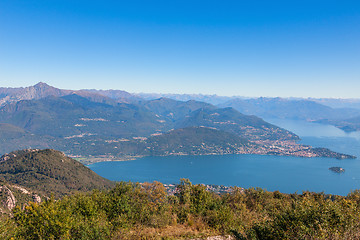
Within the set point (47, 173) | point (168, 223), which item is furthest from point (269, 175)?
point (168, 223)

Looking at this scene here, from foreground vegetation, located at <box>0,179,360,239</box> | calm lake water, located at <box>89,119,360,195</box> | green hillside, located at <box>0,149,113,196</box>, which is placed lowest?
calm lake water, located at <box>89,119,360,195</box>

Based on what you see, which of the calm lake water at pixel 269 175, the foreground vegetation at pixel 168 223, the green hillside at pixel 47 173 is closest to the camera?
the foreground vegetation at pixel 168 223

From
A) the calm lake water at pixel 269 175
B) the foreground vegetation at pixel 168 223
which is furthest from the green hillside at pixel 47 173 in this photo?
the foreground vegetation at pixel 168 223

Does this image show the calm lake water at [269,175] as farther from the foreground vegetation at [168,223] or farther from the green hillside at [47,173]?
the foreground vegetation at [168,223]

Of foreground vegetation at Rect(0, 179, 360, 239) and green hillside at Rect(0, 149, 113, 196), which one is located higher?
foreground vegetation at Rect(0, 179, 360, 239)

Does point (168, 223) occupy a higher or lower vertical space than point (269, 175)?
higher

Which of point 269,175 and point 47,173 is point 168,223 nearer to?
point 47,173

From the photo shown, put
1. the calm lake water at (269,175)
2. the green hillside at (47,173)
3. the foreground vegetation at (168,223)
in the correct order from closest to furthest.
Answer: the foreground vegetation at (168,223), the green hillside at (47,173), the calm lake water at (269,175)

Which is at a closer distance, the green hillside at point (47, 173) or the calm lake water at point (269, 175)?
the green hillside at point (47, 173)

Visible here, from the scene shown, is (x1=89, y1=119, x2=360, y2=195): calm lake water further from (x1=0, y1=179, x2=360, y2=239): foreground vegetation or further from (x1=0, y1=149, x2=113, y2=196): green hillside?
(x1=0, y1=179, x2=360, y2=239): foreground vegetation

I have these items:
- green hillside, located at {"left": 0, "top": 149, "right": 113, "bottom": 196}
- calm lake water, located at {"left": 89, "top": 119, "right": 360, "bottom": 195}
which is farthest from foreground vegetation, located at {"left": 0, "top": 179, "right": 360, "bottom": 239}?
calm lake water, located at {"left": 89, "top": 119, "right": 360, "bottom": 195}

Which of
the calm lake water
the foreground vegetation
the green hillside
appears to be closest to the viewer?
the foreground vegetation
